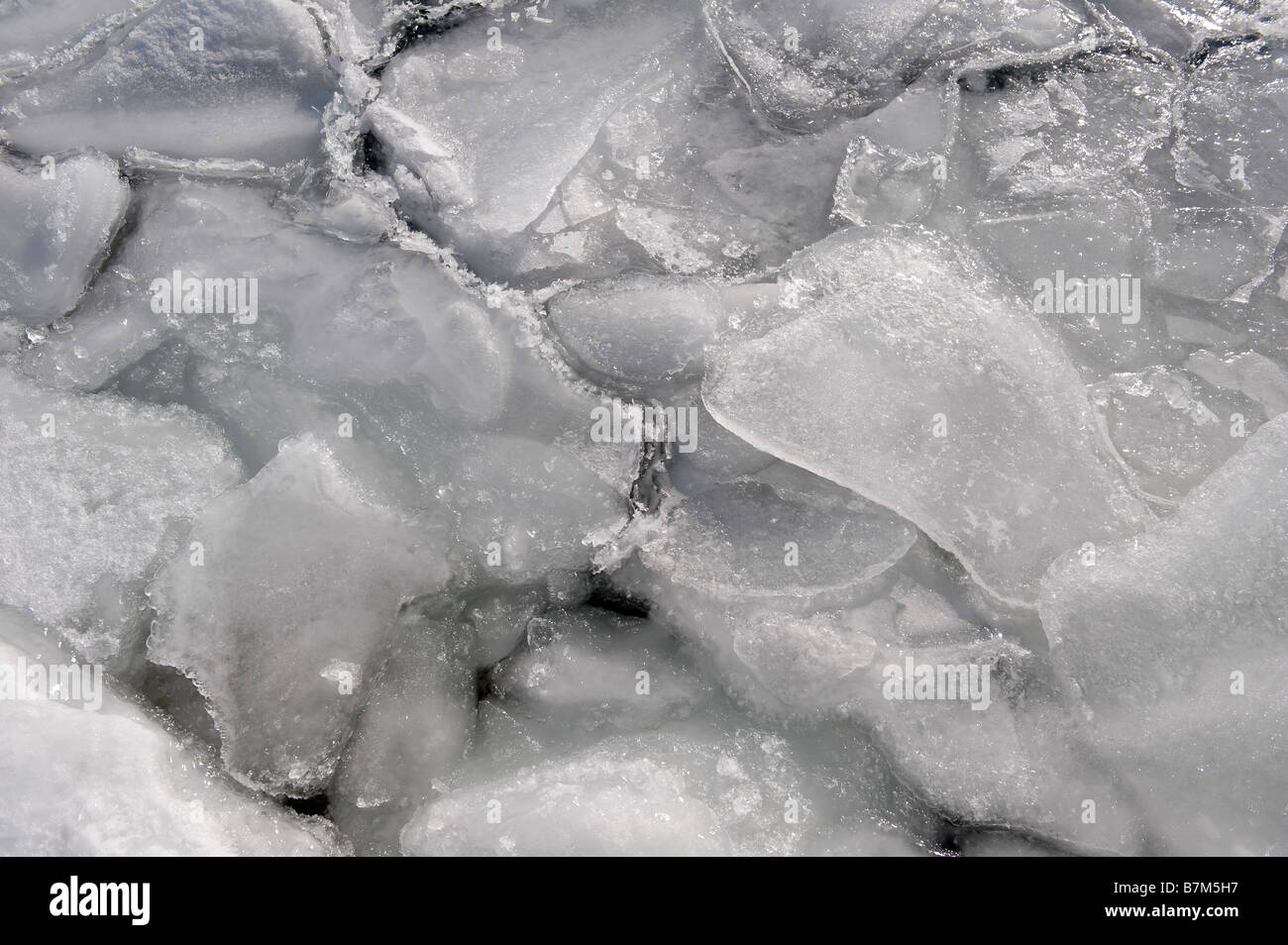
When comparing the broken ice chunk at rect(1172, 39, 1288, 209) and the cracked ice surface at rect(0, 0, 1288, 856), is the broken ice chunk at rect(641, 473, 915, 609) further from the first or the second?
the broken ice chunk at rect(1172, 39, 1288, 209)

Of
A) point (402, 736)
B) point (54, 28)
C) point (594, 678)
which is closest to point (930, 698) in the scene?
point (594, 678)

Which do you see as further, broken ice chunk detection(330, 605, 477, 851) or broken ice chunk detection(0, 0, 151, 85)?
broken ice chunk detection(0, 0, 151, 85)

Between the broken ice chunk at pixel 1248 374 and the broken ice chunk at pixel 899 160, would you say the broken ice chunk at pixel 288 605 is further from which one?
the broken ice chunk at pixel 1248 374

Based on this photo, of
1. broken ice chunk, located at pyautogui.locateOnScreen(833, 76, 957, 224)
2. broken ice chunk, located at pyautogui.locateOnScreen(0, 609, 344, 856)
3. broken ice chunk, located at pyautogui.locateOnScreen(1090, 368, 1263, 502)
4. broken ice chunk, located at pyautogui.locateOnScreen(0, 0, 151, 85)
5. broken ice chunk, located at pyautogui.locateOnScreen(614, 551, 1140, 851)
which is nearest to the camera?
broken ice chunk, located at pyautogui.locateOnScreen(0, 609, 344, 856)

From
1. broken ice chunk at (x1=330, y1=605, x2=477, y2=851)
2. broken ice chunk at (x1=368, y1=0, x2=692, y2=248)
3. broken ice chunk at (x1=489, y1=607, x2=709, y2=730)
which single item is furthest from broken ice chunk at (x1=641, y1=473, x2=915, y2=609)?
broken ice chunk at (x1=368, y1=0, x2=692, y2=248)

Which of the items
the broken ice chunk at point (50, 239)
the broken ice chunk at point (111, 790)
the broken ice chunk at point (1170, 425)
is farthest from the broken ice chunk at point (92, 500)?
the broken ice chunk at point (1170, 425)

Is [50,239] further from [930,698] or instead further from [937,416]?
[930,698]

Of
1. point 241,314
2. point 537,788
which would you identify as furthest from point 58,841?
point 241,314

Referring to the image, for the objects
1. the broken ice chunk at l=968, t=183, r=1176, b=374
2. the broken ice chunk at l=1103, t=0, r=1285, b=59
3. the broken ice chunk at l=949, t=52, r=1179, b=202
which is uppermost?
the broken ice chunk at l=1103, t=0, r=1285, b=59
